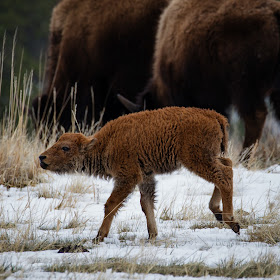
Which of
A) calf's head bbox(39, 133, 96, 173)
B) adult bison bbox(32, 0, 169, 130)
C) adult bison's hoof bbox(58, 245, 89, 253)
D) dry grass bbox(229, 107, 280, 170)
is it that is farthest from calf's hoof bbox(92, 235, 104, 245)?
adult bison bbox(32, 0, 169, 130)

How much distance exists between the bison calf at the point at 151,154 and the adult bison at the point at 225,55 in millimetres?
3101

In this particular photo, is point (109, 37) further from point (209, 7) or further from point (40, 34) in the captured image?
point (40, 34)

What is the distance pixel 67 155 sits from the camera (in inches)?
161

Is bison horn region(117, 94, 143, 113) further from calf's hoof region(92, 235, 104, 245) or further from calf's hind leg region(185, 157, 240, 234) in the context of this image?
calf's hoof region(92, 235, 104, 245)

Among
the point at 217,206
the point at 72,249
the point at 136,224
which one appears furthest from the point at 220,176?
the point at 72,249

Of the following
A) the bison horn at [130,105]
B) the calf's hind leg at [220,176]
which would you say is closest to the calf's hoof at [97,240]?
the calf's hind leg at [220,176]

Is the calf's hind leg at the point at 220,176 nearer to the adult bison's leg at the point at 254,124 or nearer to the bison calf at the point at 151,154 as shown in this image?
the bison calf at the point at 151,154

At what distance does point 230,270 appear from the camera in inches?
119

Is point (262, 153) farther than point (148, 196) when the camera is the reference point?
Yes

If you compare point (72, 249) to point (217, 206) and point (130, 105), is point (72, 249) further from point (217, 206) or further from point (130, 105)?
point (130, 105)

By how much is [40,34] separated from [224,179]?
657 inches

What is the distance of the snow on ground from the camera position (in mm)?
3219

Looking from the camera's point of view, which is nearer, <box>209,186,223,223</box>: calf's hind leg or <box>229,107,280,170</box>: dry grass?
<box>209,186,223,223</box>: calf's hind leg

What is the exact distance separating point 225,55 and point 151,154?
11.9 feet
